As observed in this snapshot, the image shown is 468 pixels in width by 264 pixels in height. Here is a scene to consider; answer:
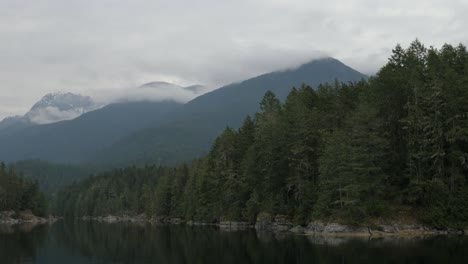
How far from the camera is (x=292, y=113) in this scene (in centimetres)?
8975

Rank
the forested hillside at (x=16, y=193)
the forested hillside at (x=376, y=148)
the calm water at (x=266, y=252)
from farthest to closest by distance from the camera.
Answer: the forested hillside at (x=16, y=193)
the forested hillside at (x=376, y=148)
the calm water at (x=266, y=252)

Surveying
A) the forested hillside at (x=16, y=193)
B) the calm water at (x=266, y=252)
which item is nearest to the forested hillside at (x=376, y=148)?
the calm water at (x=266, y=252)

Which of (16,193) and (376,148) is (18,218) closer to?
(16,193)

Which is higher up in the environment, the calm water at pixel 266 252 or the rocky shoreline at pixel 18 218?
the calm water at pixel 266 252

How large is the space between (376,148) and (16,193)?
14039cm

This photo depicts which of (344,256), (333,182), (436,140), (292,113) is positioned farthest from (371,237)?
(292,113)

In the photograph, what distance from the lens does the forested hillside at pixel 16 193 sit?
543 ft

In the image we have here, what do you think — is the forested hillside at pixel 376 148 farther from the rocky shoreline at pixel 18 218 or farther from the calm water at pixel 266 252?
the rocky shoreline at pixel 18 218

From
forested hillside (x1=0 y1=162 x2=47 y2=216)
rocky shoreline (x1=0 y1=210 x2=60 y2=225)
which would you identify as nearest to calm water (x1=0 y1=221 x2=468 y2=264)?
forested hillside (x1=0 y1=162 x2=47 y2=216)

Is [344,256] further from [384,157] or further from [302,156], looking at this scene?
[302,156]

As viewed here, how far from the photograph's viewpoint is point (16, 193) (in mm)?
171125

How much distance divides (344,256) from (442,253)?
28.7 ft

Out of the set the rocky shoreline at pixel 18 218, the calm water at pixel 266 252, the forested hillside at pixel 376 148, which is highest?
the forested hillside at pixel 376 148

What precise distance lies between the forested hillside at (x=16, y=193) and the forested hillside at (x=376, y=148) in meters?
105
